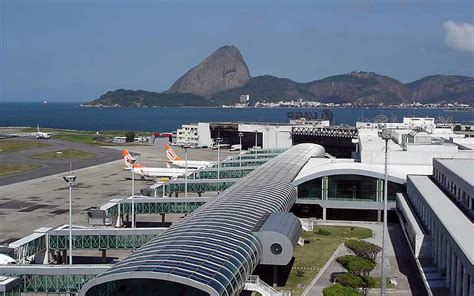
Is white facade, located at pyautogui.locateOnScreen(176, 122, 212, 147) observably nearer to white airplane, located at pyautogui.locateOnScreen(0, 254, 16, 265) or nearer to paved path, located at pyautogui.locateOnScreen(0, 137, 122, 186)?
paved path, located at pyautogui.locateOnScreen(0, 137, 122, 186)

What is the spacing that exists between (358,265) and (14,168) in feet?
281

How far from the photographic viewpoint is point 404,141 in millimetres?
88062

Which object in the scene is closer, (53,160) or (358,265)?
(358,265)

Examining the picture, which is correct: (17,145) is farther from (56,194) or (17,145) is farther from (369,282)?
(369,282)

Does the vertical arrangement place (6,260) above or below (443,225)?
below

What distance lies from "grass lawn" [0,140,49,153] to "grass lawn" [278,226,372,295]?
106 meters

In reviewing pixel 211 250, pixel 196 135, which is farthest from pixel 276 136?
pixel 211 250

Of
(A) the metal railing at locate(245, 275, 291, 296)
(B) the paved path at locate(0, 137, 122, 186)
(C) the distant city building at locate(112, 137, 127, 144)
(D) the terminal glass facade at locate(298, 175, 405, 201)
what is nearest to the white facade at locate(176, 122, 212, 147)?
(C) the distant city building at locate(112, 137, 127, 144)

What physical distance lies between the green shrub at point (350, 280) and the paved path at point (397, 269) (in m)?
1.26

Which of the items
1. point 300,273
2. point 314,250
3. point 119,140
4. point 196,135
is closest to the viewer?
point 300,273

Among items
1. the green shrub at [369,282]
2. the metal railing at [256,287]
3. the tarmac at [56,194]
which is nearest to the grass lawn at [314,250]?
the green shrub at [369,282]

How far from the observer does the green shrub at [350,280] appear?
43.9 metres

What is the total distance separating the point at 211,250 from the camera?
34.9 m

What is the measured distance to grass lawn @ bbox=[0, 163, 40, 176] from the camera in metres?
111
